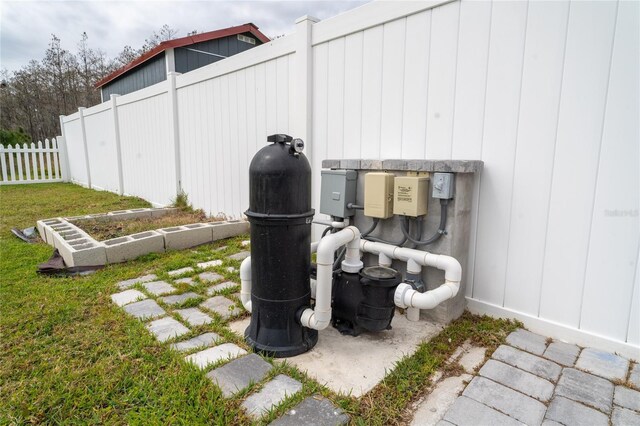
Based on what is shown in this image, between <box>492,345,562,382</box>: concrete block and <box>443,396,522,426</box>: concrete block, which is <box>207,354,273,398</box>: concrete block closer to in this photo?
<box>443,396,522,426</box>: concrete block

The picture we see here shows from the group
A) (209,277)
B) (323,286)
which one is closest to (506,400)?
(323,286)

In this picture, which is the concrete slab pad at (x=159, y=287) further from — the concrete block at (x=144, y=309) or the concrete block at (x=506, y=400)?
the concrete block at (x=506, y=400)

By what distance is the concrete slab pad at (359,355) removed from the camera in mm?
1866

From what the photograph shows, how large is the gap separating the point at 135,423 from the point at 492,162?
8.64 feet

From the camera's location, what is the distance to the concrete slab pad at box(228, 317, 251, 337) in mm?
2370

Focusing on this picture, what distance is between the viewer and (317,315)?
2.04 meters

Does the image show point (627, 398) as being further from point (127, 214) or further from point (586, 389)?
point (127, 214)

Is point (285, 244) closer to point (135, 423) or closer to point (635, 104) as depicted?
point (135, 423)

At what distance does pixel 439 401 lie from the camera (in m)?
1.72

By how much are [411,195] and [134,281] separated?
2656mm

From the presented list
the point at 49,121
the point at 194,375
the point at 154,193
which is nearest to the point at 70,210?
the point at 154,193

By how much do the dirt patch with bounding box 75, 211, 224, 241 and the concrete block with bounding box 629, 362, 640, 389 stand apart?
200 inches

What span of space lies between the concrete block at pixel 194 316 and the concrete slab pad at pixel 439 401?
60.7 inches

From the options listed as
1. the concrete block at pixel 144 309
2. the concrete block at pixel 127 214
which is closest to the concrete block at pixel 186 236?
the concrete block at pixel 144 309
